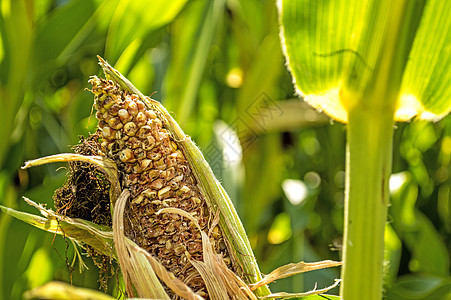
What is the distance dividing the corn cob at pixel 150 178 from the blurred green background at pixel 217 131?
119 millimetres

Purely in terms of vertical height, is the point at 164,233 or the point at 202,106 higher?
the point at 202,106

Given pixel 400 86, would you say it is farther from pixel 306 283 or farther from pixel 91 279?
pixel 306 283

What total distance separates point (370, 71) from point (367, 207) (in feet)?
0.46

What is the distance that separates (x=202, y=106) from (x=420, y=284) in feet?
2.39

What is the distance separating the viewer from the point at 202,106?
1.50 metres

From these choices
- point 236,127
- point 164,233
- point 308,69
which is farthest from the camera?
point 236,127

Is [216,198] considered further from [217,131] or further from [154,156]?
[217,131]

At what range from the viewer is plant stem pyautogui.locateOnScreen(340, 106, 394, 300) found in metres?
0.54

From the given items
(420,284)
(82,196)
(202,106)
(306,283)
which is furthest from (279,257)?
(82,196)

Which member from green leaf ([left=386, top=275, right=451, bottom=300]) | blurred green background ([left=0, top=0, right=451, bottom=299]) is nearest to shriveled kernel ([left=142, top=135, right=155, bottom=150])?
blurred green background ([left=0, top=0, right=451, bottom=299])

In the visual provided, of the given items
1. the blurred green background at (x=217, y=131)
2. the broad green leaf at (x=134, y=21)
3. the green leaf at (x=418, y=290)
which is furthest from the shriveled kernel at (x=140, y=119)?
the green leaf at (x=418, y=290)

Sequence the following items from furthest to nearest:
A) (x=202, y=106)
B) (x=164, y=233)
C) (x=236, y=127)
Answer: (x=202, y=106)
(x=236, y=127)
(x=164, y=233)

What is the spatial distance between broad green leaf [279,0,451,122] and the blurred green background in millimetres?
251

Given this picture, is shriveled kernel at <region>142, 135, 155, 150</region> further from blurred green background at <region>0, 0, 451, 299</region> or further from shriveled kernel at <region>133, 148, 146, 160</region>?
blurred green background at <region>0, 0, 451, 299</region>
